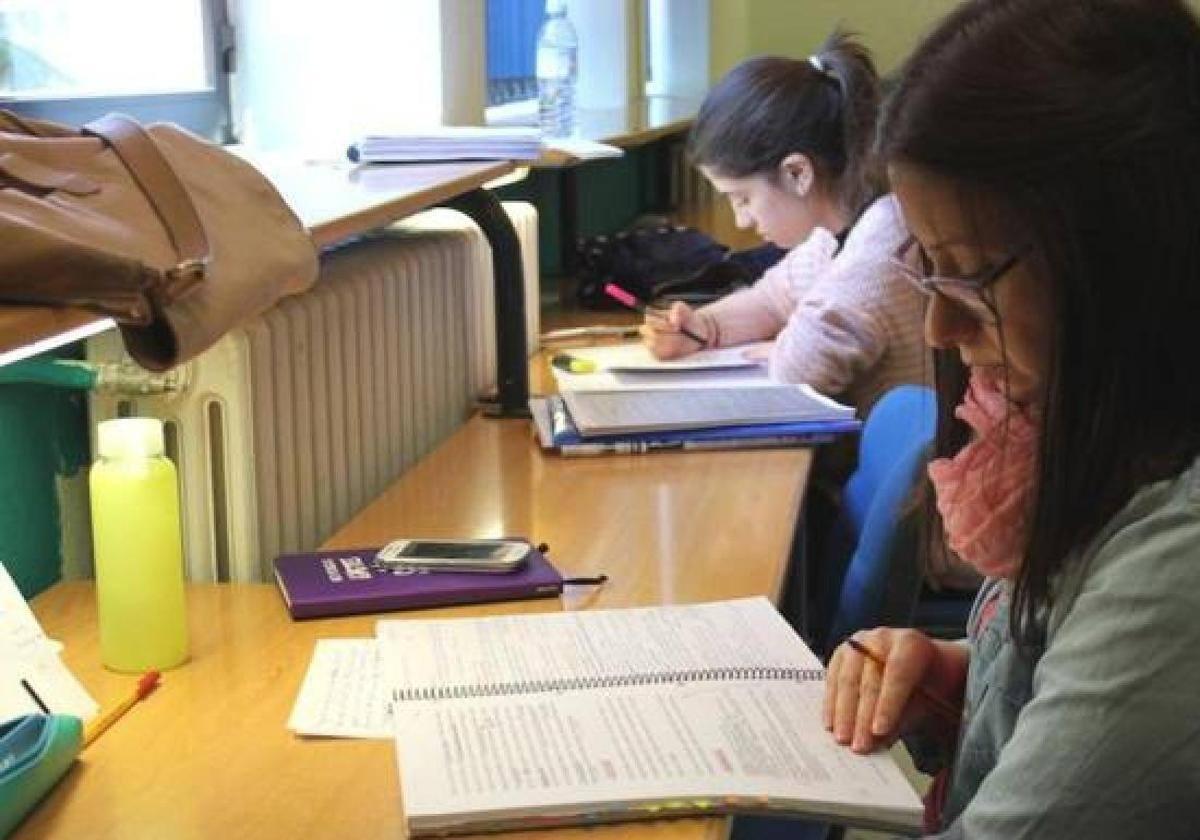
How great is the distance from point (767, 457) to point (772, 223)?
73 centimetres

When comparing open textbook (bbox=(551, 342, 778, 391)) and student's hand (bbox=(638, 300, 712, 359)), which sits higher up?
student's hand (bbox=(638, 300, 712, 359))

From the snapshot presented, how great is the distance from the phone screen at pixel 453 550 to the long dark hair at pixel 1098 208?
0.64 meters

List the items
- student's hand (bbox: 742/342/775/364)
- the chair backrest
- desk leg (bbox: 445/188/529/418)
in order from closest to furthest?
1. the chair backrest
2. desk leg (bbox: 445/188/529/418)
3. student's hand (bbox: 742/342/775/364)

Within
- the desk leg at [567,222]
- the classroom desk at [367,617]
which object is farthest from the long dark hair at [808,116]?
the desk leg at [567,222]

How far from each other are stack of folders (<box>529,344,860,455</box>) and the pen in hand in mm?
823

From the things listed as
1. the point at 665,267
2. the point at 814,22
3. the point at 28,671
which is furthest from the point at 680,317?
the point at 814,22

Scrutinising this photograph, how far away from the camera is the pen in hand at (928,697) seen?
1.24 m

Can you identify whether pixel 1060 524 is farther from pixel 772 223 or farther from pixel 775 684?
pixel 772 223

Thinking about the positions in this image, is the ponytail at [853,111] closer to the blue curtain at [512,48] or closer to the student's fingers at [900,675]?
the student's fingers at [900,675]

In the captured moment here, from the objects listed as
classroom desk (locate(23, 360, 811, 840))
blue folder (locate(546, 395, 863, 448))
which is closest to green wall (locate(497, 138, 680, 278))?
blue folder (locate(546, 395, 863, 448))

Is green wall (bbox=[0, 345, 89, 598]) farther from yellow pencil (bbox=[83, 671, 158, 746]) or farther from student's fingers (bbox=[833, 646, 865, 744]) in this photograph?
student's fingers (bbox=[833, 646, 865, 744])

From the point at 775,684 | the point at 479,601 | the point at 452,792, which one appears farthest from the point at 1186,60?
the point at 479,601

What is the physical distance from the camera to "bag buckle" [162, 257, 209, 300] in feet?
3.33

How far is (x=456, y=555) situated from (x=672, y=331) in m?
1.17
